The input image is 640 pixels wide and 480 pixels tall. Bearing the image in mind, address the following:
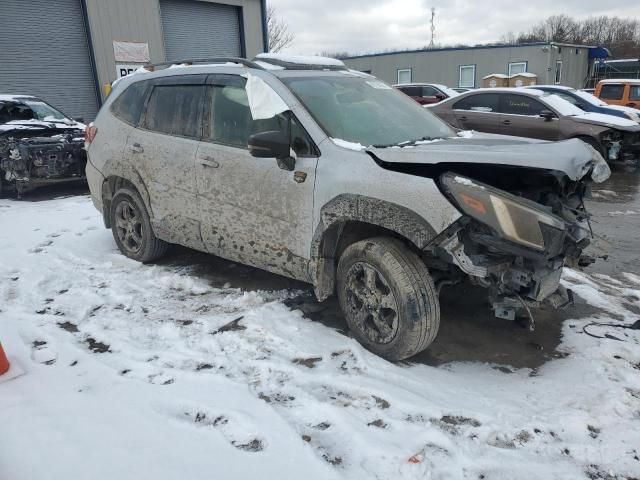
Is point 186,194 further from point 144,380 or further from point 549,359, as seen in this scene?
point 549,359

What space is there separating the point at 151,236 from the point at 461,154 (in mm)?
3117

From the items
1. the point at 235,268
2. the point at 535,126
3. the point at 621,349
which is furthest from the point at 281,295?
the point at 535,126

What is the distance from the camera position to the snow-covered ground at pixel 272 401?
2295 mm

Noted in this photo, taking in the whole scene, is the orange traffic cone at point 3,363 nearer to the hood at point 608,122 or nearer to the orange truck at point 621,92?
the hood at point 608,122

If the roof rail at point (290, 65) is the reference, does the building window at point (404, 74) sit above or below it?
above

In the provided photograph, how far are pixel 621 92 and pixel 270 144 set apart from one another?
16.8 metres

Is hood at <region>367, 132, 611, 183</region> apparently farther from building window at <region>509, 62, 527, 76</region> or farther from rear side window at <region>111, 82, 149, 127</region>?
building window at <region>509, 62, 527, 76</region>

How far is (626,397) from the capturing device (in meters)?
2.77

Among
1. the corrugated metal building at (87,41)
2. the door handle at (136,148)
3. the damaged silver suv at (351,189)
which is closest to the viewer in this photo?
the damaged silver suv at (351,189)

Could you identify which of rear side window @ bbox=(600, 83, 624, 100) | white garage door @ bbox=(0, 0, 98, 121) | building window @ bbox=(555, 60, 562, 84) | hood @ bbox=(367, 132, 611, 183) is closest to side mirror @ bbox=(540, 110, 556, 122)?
rear side window @ bbox=(600, 83, 624, 100)

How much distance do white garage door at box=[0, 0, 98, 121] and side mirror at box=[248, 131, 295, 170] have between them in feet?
45.9

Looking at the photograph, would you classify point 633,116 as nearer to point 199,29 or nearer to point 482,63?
point 199,29

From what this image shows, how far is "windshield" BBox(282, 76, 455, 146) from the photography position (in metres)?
3.49

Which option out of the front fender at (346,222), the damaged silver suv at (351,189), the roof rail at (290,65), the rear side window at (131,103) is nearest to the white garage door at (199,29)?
the rear side window at (131,103)
